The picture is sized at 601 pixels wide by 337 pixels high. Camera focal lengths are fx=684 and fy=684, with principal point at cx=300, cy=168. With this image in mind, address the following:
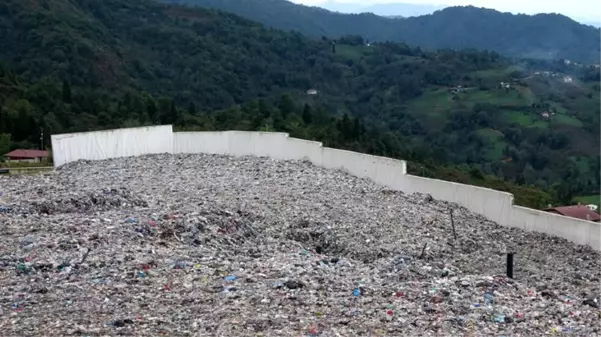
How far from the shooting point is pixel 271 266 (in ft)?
34.0

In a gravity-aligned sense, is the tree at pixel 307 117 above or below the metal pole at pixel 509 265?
below

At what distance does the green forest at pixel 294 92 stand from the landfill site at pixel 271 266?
24.1 metres

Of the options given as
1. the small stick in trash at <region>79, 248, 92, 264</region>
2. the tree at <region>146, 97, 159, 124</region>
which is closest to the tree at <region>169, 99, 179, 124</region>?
the tree at <region>146, 97, 159, 124</region>

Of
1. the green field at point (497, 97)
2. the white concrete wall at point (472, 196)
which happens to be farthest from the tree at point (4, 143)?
the green field at point (497, 97)

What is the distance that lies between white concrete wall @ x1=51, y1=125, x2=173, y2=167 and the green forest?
1471 centimetres

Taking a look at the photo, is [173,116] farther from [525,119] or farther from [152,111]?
[525,119]

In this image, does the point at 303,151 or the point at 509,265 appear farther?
the point at 303,151

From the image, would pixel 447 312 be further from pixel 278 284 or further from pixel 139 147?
pixel 139 147

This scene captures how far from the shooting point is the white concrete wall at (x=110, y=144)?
21984mm

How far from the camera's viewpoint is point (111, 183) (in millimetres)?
18500

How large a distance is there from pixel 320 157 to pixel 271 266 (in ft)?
39.4

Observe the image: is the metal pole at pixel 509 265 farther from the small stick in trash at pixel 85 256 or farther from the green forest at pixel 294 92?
the green forest at pixel 294 92

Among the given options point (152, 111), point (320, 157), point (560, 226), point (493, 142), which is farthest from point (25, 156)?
point (493, 142)

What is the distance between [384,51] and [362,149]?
89649 mm
